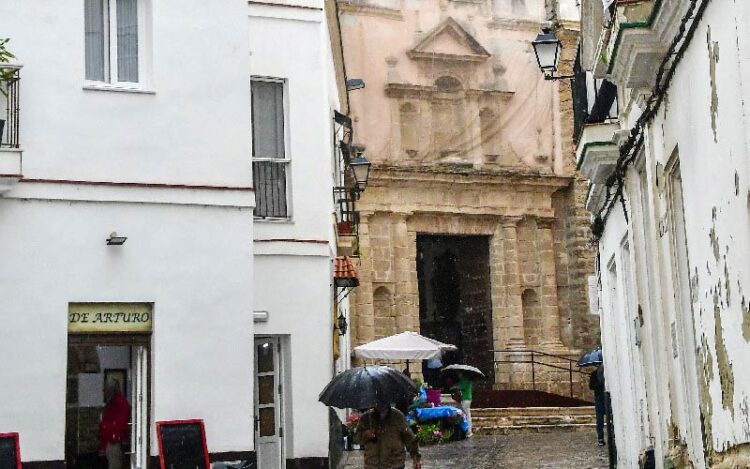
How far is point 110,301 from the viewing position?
41.1 ft

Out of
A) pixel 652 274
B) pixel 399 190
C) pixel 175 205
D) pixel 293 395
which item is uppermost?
pixel 399 190

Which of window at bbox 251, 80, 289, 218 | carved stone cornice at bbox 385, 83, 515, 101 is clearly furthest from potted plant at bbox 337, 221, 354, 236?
carved stone cornice at bbox 385, 83, 515, 101

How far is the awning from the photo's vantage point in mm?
18375

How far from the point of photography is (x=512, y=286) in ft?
99.8

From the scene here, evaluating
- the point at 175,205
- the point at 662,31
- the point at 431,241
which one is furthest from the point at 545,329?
the point at 662,31

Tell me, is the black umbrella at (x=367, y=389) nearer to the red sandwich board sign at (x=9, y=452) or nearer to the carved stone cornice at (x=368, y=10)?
the red sandwich board sign at (x=9, y=452)

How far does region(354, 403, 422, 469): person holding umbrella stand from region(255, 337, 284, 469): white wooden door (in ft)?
14.7

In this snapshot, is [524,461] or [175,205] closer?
[175,205]

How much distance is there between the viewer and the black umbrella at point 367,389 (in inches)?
475

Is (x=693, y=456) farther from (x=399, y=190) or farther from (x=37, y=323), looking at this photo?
(x=399, y=190)

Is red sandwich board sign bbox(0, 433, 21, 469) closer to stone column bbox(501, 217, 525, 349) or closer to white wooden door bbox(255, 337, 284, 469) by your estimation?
white wooden door bbox(255, 337, 284, 469)

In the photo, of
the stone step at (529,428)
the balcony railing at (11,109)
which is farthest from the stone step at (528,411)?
the balcony railing at (11,109)

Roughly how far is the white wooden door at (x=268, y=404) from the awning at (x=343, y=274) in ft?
6.70

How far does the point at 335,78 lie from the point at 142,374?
10431 millimetres
